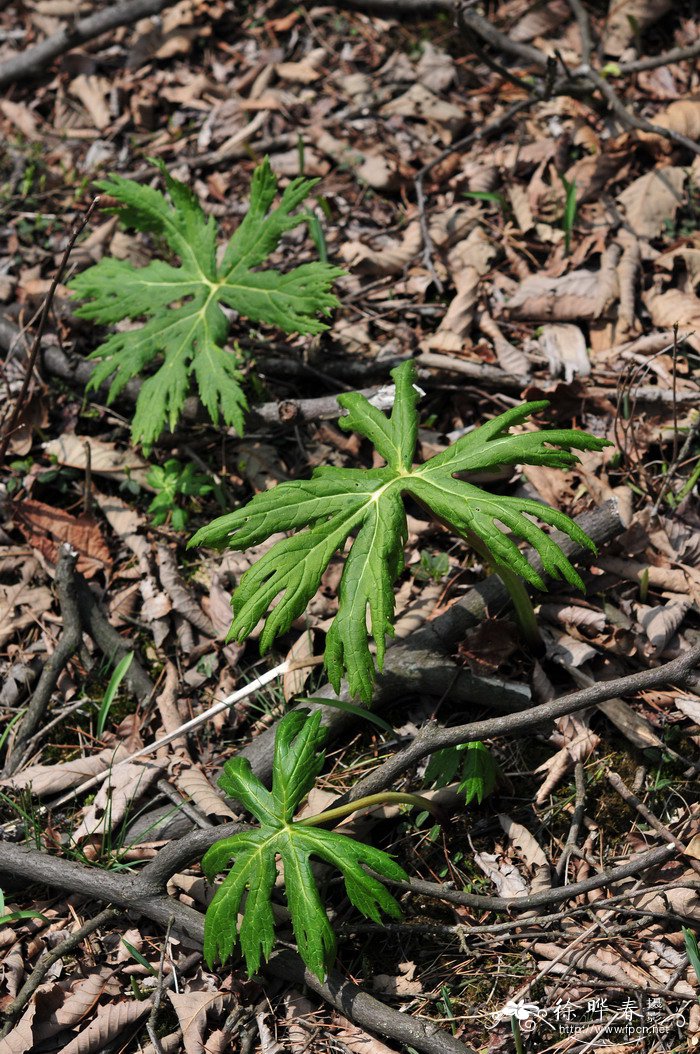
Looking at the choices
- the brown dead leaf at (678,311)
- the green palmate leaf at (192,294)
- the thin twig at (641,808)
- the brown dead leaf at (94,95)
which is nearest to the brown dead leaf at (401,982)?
the thin twig at (641,808)

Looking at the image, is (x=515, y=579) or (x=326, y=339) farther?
(x=326, y=339)

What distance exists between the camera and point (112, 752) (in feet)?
9.74

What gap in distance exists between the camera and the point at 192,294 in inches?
137

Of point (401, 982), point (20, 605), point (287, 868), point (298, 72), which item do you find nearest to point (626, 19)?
point (298, 72)

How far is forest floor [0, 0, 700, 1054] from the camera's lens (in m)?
2.38

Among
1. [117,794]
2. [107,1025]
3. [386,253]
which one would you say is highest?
[386,253]

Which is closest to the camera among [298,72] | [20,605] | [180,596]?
[180,596]

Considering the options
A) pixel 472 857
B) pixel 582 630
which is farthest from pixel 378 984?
pixel 582 630

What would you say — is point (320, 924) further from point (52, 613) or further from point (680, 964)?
point (52, 613)

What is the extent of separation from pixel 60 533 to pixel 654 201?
10.2ft

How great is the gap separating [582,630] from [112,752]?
1.72 metres

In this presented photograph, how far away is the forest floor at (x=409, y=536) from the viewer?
2.38m

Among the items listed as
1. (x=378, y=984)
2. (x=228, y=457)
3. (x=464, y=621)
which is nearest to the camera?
(x=378, y=984)

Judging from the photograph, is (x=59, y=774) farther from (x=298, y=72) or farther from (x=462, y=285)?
(x=298, y=72)
